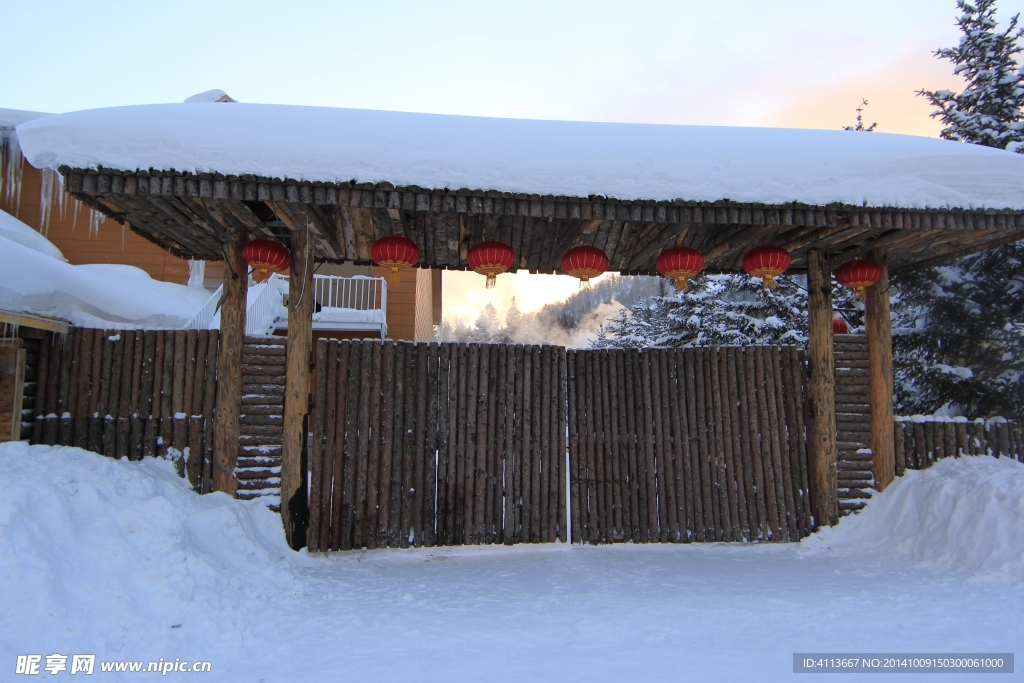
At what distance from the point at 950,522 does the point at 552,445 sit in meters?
4.15

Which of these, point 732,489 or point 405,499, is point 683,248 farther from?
point 405,499

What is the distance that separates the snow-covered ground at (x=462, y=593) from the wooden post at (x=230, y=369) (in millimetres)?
402

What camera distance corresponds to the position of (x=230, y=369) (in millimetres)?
6852

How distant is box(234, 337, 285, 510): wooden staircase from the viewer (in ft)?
22.4

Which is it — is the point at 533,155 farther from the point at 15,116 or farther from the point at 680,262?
the point at 15,116

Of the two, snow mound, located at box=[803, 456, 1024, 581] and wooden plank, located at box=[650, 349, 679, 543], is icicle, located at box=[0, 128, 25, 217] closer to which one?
wooden plank, located at box=[650, 349, 679, 543]

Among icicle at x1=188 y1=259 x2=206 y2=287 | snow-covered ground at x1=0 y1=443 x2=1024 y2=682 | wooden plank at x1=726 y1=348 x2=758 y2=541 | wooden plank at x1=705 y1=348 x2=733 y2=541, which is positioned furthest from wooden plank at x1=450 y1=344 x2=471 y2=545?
icicle at x1=188 y1=259 x2=206 y2=287

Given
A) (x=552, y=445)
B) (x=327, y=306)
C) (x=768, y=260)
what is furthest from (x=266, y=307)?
(x=768, y=260)

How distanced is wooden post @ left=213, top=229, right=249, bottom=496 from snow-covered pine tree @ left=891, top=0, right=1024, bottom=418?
33.5ft

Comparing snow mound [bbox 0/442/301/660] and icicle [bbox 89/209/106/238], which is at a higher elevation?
icicle [bbox 89/209/106/238]

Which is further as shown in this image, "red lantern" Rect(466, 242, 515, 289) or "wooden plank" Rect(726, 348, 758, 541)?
"wooden plank" Rect(726, 348, 758, 541)

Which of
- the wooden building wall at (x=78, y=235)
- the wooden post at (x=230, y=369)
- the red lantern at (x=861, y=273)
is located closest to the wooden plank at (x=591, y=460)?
the red lantern at (x=861, y=273)

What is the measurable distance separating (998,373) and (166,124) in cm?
1292

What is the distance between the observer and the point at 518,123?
680 centimetres
